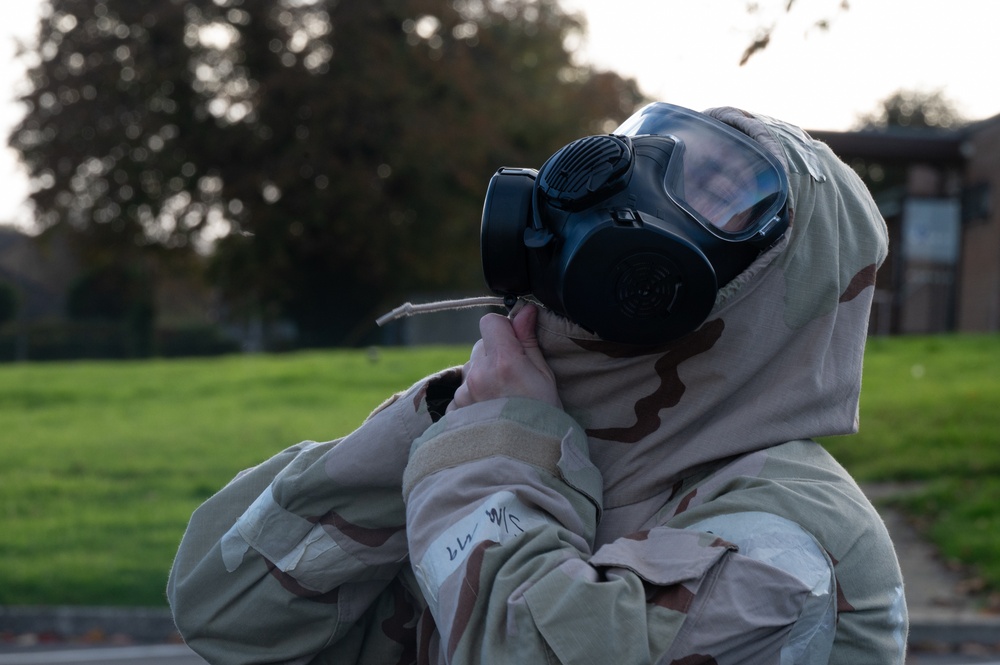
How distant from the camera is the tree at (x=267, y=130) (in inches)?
1025

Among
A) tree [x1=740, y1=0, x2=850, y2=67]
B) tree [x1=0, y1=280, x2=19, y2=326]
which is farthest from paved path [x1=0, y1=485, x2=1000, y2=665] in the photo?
tree [x1=0, y1=280, x2=19, y2=326]

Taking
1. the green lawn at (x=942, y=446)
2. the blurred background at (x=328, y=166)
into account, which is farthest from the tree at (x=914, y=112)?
the green lawn at (x=942, y=446)

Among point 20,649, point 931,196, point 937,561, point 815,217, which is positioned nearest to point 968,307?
point 931,196

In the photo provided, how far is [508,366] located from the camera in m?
1.44

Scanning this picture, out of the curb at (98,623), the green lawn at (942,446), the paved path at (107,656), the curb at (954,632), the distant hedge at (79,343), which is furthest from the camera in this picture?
the distant hedge at (79,343)

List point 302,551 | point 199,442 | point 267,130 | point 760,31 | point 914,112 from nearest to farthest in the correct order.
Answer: point 302,551, point 760,31, point 199,442, point 267,130, point 914,112

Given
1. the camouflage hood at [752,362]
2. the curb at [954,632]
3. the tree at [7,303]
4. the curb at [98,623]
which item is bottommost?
the tree at [7,303]

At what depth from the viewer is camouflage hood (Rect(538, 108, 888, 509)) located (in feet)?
4.66

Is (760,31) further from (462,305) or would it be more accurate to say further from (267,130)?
(267,130)

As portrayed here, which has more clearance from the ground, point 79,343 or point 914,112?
point 914,112

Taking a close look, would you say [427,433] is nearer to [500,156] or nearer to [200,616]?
[200,616]

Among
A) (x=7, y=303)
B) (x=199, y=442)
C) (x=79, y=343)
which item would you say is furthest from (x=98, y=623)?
(x=7, y=303)

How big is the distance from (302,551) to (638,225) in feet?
2.06

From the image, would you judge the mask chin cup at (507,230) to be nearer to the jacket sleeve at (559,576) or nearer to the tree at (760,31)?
the jacket sleeve at (559,576)
